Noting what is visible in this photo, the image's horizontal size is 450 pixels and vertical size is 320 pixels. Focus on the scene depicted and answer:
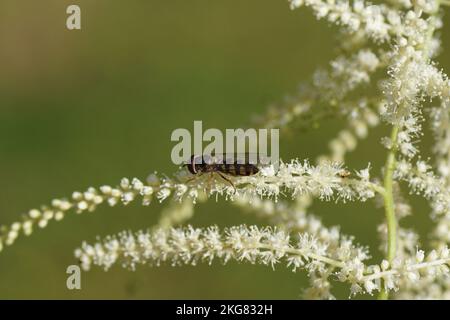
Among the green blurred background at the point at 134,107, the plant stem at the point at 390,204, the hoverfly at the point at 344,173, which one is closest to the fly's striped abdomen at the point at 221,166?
the hoverfly at the point at 344,173

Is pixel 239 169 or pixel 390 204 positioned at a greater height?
pixel 239 169

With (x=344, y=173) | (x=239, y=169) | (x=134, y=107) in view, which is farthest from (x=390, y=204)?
(x=134, y=107)

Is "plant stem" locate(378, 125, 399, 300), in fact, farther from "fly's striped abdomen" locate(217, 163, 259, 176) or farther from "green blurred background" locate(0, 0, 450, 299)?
"green blurred background" locate(0, 0, 450, 299)

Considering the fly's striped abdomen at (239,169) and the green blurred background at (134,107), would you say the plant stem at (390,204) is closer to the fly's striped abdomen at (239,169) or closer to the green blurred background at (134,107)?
the fly's striped abdomen at (239,169)

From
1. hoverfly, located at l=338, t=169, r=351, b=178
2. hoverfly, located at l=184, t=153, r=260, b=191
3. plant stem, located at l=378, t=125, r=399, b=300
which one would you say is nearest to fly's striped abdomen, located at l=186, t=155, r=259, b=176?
hoverfly, located at l=184, t=153, r=260, b=191

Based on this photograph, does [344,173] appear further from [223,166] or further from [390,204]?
[223,166]
